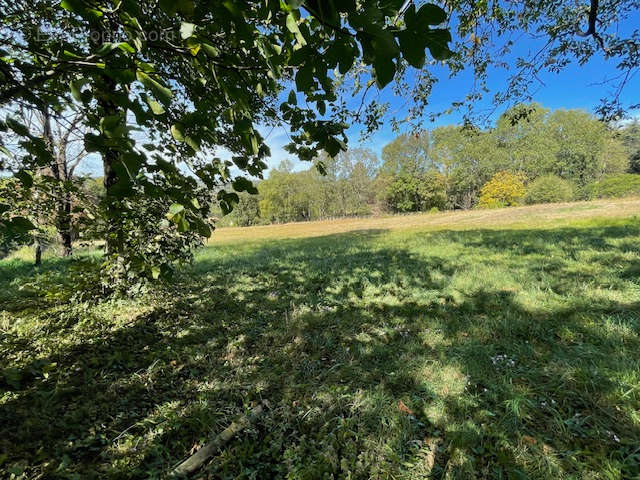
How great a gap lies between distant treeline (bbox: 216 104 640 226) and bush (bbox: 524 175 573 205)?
138mm

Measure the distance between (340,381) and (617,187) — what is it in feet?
200

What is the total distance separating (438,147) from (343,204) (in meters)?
22.5

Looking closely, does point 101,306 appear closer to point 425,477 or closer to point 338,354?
point 338,354

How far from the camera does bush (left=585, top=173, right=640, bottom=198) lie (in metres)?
39.2

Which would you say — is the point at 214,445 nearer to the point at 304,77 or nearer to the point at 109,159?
the point at 109,159

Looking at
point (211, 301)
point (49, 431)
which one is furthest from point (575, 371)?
point (211, 301)

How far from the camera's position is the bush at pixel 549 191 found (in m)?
45.0

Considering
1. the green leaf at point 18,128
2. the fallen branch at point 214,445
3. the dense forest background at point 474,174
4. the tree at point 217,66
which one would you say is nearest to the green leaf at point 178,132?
the tree at point 217,66

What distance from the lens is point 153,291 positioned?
17.7 feet

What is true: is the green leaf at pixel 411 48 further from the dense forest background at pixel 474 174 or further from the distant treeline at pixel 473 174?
the dense forest background at pixel 474 174

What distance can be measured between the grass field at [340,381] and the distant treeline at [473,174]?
40.1m

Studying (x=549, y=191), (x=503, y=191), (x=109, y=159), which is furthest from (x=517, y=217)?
(x=549, y=191)

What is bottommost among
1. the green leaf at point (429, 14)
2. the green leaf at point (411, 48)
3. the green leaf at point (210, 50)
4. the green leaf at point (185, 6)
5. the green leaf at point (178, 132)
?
the green leaf at point (178, 132)

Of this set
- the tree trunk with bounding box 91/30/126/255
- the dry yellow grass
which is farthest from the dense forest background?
the tree trunk with bounding box 91/30/126/255
